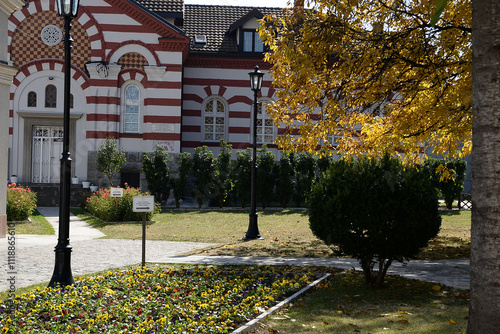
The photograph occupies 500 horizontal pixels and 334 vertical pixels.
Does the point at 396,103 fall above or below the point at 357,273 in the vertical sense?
above

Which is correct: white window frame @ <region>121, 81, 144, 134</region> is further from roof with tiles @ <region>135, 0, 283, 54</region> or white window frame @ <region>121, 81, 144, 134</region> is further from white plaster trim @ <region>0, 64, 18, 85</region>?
white plaster trim @ <region>0, 64, 18, 85</region>

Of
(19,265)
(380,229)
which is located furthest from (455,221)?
(19,265)

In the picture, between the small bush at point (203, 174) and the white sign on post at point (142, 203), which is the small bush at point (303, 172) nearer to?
the small bush at point (203, 174)

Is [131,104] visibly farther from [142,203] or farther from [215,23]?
[142,203]

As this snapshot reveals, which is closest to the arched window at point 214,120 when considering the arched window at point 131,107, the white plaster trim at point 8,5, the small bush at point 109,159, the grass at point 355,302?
the arched window at point 131,107

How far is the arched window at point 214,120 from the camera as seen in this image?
30094 millimetres

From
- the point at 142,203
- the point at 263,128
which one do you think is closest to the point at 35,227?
the point at 142,203

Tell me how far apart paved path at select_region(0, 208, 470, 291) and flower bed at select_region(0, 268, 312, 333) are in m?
1.52

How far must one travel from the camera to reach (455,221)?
801 inches

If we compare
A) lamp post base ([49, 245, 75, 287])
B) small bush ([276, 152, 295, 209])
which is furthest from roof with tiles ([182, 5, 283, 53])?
lamp post base ([49, 245, 75, 287])

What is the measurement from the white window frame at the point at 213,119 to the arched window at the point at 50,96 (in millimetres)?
7903

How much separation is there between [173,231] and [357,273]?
321 inches

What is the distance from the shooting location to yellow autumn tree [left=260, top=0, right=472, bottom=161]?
11.2 metres

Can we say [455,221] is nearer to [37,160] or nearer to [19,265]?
[19,265]
